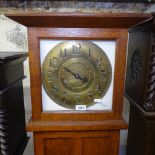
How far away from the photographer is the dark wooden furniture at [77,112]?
2.64 ft

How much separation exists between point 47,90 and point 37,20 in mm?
332

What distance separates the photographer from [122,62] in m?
0.91

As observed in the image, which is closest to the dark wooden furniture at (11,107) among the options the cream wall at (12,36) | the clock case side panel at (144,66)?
the cream wall at (12,36)

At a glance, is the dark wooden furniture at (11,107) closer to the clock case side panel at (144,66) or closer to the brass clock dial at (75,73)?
the brass clock dial at (75,73)

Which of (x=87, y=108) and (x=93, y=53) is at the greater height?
(x=93, y=53)

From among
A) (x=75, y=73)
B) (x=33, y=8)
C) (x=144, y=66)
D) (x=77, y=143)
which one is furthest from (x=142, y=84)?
(x=33, y=8)

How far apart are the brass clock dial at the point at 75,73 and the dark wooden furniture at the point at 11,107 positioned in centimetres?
16

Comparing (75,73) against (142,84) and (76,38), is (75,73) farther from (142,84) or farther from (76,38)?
(142,84)

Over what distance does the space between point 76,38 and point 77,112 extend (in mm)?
363

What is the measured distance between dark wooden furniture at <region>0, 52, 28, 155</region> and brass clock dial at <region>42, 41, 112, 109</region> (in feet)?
0.53

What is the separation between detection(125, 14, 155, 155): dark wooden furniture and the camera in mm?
809

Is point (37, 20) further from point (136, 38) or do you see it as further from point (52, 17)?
point (136, 38)

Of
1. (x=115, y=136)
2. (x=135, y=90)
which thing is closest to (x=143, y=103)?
(x=135, y=90)

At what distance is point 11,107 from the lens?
3.05 ft
